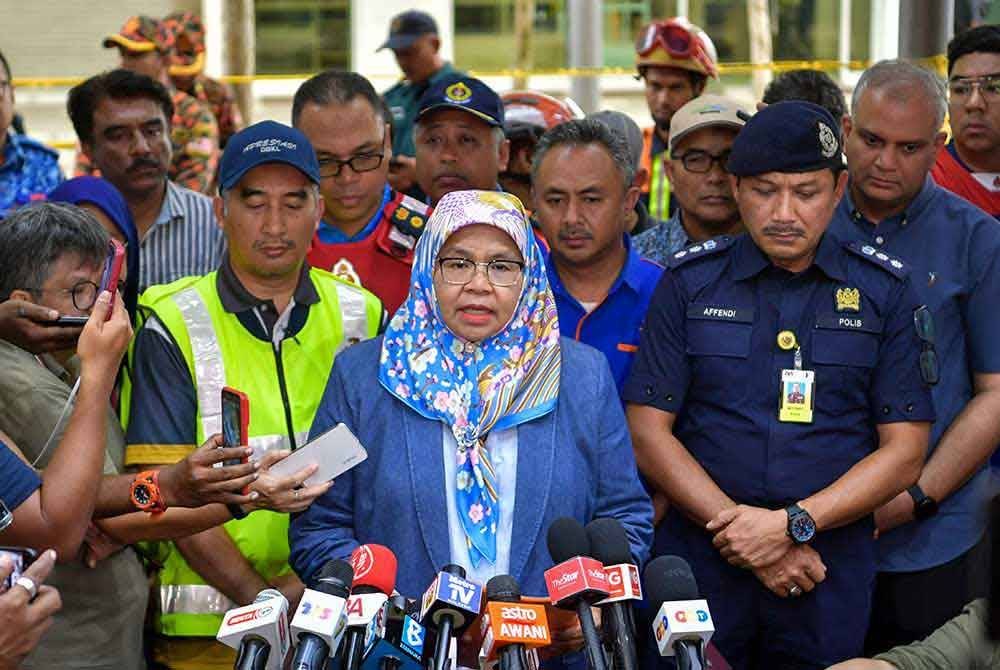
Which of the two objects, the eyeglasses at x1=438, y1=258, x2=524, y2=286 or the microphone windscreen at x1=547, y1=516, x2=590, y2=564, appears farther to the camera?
the eyeglasses at x1=438, y1=258, x2=524, y2=286

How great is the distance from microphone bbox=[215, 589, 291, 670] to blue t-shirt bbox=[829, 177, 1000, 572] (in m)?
2.49

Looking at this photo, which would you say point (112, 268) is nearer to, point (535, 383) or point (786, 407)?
point (535, 383)

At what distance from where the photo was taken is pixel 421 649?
310cm

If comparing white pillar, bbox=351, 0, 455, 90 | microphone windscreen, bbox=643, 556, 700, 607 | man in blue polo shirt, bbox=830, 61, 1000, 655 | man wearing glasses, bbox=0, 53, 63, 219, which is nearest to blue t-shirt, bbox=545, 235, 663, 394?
man in blue polo shirt, bbox=830, 61, 1000, 655

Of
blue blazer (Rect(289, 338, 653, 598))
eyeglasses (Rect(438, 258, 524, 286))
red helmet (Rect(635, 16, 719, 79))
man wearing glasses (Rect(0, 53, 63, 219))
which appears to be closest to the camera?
blue blazer (Rect(289, 338, 653, 598))

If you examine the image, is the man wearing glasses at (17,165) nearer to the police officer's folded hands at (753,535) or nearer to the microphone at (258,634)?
the police officer's folded hands at (753,535)

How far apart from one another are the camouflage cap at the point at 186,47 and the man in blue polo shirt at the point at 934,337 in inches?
228

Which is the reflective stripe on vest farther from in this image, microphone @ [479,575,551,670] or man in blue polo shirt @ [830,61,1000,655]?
man in blue polo shirt @ [830,61,1000,655]

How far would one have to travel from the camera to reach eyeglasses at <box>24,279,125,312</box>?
3910 millimetres

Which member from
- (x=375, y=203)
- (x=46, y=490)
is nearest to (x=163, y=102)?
(x=375, y=203)

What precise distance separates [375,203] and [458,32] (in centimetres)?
1717

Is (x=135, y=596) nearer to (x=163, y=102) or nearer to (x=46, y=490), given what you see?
(x=46, y=490)

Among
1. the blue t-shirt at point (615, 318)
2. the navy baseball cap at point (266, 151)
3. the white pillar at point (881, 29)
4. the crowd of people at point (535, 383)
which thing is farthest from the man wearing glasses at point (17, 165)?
the white pillar at point (881, 29)

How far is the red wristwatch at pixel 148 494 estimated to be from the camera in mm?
3758
